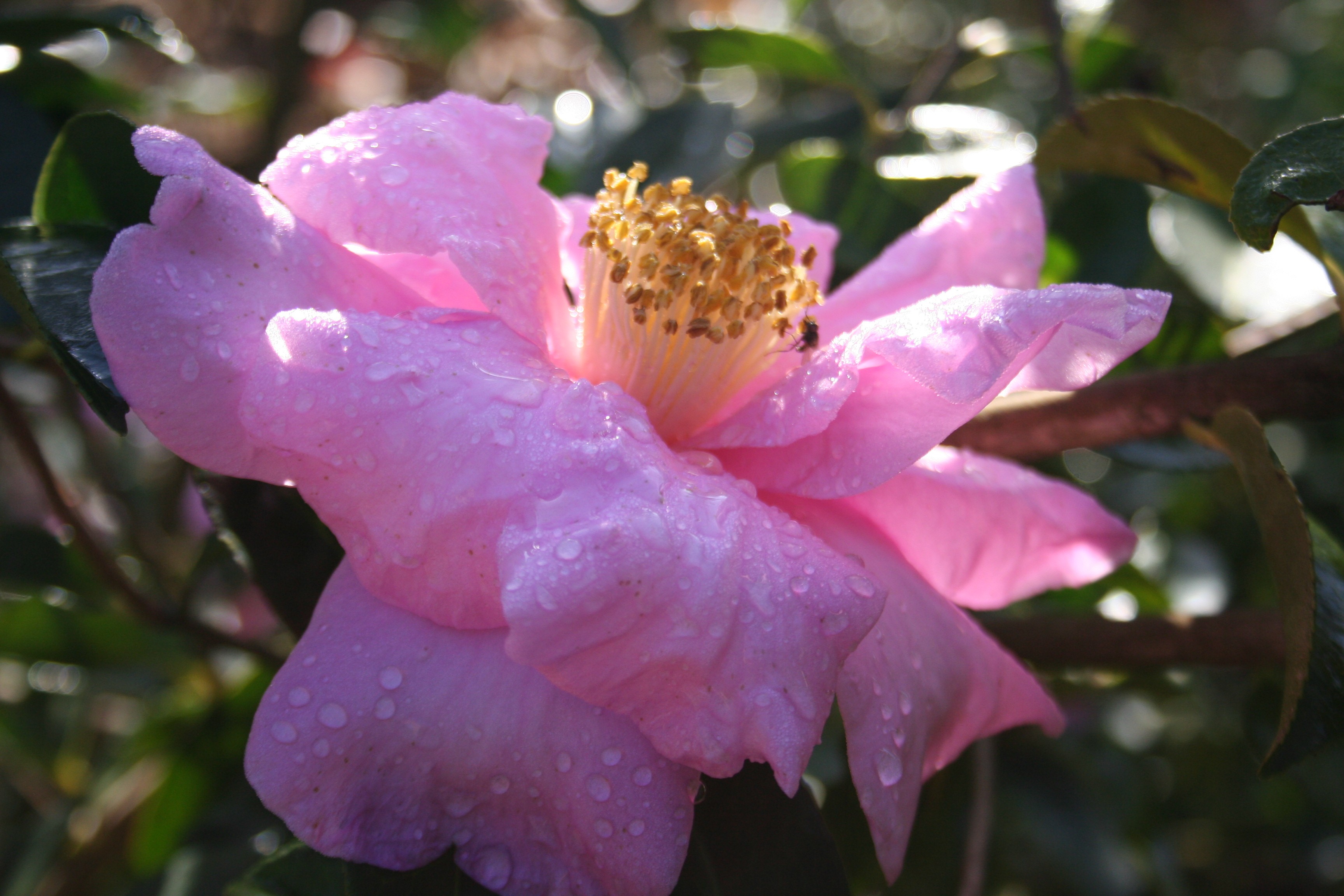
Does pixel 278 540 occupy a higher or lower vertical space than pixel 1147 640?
higher

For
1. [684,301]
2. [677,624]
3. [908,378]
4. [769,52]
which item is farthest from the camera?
[769,52]

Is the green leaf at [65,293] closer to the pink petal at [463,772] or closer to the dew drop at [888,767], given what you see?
the pink petal at [463,772]

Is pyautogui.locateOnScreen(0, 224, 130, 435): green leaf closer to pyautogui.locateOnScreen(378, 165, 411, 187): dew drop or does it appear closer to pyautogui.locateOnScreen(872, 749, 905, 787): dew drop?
pyautogui.locateOnScreen(378, 165, 411, 187): dew drop

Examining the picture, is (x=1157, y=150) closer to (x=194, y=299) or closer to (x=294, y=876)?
(x=194, y=299)

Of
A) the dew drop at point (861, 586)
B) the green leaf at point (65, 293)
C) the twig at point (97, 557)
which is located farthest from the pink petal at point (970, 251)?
the twig at point (97, 557)

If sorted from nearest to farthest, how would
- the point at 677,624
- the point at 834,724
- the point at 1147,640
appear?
the point at 677,624, the point at 1147,640, the point at 834,724

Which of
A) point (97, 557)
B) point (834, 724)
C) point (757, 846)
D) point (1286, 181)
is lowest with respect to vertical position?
point (834, 724)

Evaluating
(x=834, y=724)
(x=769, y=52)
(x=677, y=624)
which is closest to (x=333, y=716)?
(x=677, y=624)
